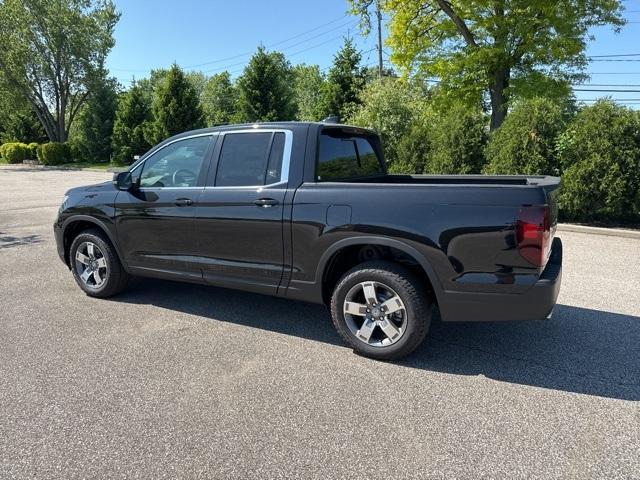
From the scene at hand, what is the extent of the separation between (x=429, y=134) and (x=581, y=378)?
9038mm

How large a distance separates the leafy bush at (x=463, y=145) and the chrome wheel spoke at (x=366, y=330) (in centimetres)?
769

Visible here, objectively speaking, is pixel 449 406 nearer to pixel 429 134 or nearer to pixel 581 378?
pixel 581 378

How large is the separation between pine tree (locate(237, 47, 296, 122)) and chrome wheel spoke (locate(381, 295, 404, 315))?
2380 centimetres

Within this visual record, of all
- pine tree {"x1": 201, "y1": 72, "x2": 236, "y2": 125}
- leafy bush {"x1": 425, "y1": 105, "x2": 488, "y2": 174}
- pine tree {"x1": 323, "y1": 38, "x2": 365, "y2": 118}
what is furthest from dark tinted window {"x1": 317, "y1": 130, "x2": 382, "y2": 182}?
pine tree {"x1": 201, "y1": 72, "x2": 236, "y2": 125}

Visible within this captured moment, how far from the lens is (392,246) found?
138 inches

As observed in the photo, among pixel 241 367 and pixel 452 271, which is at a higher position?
pixel 452 271

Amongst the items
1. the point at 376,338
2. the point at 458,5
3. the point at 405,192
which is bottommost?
the point at 376,338

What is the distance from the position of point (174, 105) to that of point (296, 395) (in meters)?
27.3

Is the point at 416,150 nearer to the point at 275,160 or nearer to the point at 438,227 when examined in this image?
the point at 275,160

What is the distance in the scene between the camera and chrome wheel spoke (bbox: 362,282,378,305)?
144 inches

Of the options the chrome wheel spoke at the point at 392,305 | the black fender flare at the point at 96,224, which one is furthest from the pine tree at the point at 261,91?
the chrome wheel spoke at the point at 392,305

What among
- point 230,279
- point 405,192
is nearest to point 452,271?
point 405,192

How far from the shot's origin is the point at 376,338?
376cm

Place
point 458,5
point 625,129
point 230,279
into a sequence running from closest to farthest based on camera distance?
1. point 230,279
2. point 625,129
3. point 458,5
